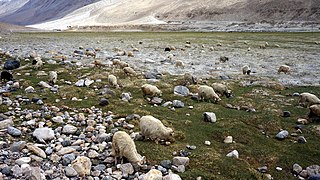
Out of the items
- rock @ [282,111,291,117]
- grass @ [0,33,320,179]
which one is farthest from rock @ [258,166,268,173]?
rock @ [282,111,291,117]

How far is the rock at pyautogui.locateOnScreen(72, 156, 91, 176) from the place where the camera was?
6.96 meters

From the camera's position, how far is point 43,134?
862 cm

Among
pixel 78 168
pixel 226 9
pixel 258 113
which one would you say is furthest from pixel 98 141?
pixel 226 9

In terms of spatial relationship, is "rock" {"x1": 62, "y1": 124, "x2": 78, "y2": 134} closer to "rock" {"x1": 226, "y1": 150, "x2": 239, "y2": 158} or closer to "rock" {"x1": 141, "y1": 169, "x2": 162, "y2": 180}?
"rock" {"x1": 141, "y1": 169, "x2": 162, "y2": 180}

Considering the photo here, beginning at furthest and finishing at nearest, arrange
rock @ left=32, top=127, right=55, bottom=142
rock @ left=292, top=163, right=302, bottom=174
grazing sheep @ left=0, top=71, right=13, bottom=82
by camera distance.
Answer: grazing sheep @ left=0, top=71, right=13, bottom=82
rock @ left=32, top=127, right=55, bottom=142
rock @ left=292, top=163, right=302, bottom=174

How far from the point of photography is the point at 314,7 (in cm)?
11406

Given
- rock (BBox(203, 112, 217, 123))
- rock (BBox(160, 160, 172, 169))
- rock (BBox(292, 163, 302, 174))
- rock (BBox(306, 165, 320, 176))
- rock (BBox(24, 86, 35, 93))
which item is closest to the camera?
rock (BBox(160, 160, 172, 169))

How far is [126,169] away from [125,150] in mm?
511

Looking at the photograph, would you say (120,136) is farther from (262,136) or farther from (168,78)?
(168,78)

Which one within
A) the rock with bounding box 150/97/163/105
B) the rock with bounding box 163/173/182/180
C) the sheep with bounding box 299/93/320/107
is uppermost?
the rock with bounding box 163/173/182/180

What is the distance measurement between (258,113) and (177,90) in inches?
168

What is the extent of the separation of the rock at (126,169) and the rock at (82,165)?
794 millimetres

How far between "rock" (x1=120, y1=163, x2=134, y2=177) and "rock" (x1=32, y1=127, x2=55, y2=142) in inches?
101

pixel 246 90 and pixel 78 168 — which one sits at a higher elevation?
pixel 78 168
